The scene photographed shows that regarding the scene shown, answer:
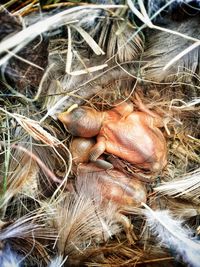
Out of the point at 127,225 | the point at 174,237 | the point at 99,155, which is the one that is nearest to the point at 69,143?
the point at 99,155

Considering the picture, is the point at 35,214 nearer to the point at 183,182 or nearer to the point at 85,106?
the point at 85,106

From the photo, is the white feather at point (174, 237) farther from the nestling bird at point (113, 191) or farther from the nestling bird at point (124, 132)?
the nestling bird at point (124, 132)

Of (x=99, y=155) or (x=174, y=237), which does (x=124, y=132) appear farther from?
(x=174, y=237)

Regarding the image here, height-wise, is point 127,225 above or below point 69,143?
below

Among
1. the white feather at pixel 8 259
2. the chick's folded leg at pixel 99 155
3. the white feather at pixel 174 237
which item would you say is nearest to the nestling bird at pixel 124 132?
the chick's folded leg at pixel 99 155

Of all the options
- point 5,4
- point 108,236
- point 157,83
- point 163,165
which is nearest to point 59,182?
point 108,236

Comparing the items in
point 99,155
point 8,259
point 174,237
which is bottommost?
point 174,237
